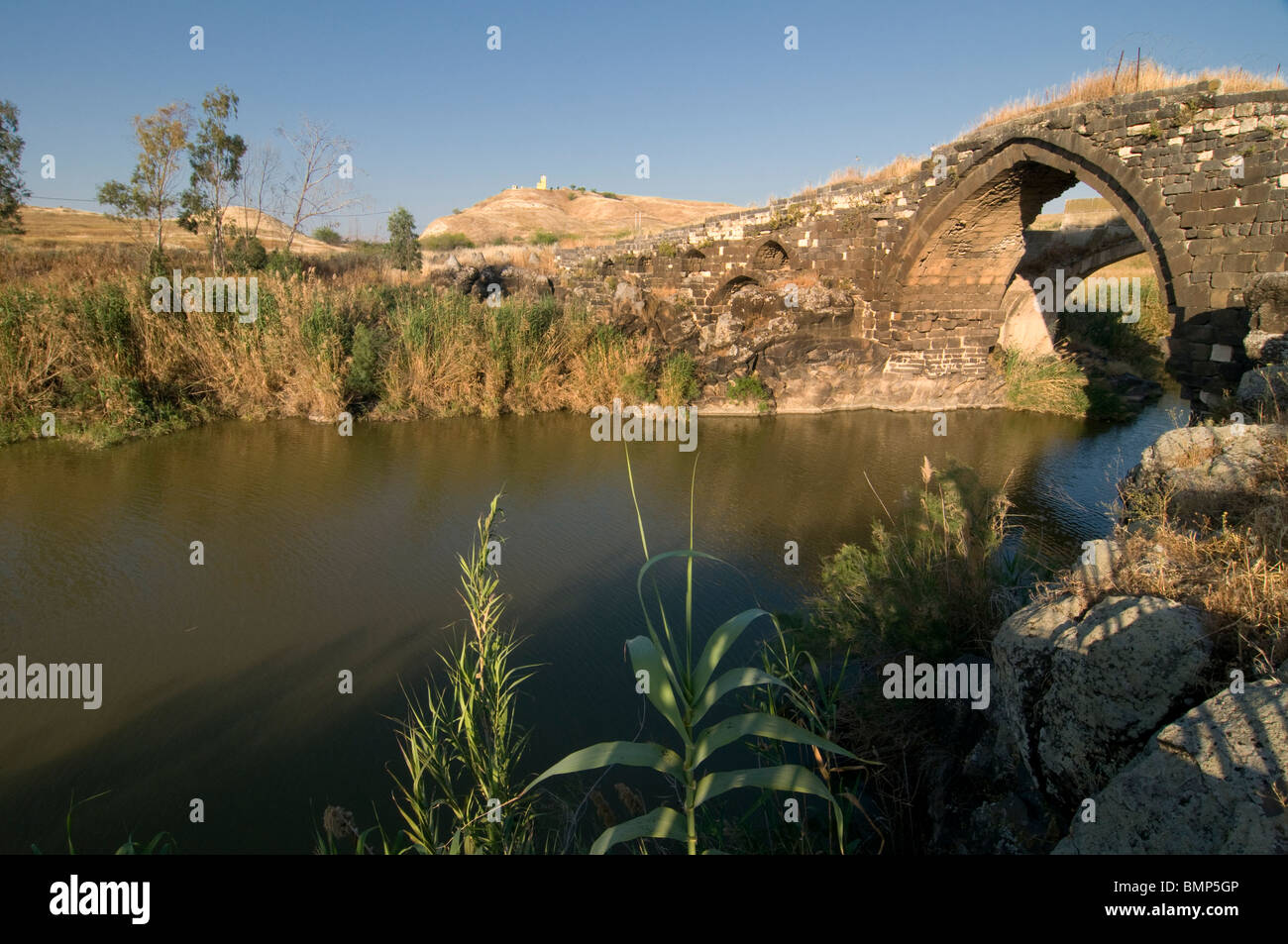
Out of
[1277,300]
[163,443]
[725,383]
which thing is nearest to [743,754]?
[1277,300]

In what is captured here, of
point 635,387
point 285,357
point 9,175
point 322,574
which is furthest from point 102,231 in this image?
point 322,574

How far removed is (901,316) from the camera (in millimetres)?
12961

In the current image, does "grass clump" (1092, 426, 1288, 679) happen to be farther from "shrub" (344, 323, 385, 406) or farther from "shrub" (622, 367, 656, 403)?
"shrub" (344, 323, 385, 406)

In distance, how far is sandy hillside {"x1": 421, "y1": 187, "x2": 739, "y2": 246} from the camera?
109ft

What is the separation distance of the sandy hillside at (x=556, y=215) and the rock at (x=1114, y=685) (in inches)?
1199

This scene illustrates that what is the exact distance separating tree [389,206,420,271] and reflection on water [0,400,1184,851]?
1022 centimetres

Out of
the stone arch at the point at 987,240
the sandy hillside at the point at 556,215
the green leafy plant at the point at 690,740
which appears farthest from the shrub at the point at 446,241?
the green leafy plant at the point at 690,740

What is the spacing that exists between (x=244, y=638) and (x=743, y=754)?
3330 mm

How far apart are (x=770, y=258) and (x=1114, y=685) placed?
1209 cm

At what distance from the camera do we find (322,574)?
5633 mm

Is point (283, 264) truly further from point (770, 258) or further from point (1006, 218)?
point (1006, 218)

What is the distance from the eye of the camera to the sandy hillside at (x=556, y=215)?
33.4 metres

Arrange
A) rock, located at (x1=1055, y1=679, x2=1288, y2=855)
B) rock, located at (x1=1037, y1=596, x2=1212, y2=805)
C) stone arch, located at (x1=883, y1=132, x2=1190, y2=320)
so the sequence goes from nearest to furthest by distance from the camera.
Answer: rock, located at (x1=1055, y1=679, x2=1288, y2=855)
rock, located at (x1=1037, y1=596, x2=1212, y2=805)
stone arch, located at (x1=883, y1=132, x2=1190, y2=320)

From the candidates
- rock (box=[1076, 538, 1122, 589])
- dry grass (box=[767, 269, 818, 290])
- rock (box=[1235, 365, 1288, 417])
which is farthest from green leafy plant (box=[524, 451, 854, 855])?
dry grass (box=[767, 269, 818, 290])
